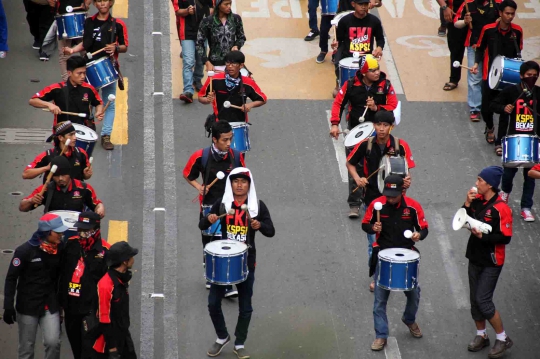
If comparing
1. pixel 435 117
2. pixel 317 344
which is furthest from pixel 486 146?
pixel 317 344

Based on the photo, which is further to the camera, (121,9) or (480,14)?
(121,9)

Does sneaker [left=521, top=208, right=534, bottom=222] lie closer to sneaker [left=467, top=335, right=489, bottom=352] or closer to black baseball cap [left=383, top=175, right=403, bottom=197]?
sneaker [left=467, top=335, right=489, bottom=352]

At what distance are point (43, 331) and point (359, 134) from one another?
456 centimetres

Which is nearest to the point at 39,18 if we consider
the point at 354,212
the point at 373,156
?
the point at 354,212

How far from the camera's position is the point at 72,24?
1605cm

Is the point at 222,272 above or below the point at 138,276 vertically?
above

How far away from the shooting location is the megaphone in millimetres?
10875

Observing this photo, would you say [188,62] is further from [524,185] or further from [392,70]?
[524,185]

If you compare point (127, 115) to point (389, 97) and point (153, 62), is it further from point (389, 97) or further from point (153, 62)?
point (389, 97)

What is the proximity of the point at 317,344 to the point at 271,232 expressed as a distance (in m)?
1.45

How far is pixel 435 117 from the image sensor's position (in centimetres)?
1647

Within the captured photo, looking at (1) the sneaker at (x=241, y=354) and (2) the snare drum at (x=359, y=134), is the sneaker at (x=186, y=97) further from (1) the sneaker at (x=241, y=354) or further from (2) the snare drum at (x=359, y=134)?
(1) the sneaker at (x=241, y=354)

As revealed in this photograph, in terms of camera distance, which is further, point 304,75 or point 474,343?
point 304,75

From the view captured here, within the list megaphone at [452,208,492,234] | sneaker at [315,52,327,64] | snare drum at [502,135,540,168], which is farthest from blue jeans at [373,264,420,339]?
sneaker at [315,52,327,64]
